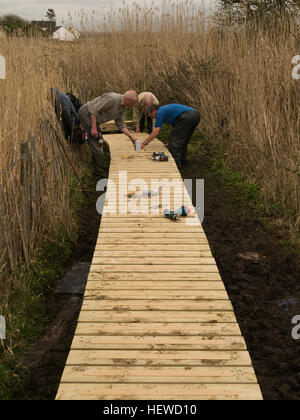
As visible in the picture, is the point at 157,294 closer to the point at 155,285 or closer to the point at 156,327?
the point at 155,285

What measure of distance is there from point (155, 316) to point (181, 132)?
478cm

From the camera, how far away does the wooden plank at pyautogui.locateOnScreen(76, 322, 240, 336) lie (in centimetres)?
270

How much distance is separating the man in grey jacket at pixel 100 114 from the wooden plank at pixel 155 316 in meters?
4.17

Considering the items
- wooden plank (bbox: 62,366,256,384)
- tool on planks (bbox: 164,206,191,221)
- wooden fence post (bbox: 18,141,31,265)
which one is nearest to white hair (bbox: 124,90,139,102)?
tool on planks (bbox: 164,206,191,221)

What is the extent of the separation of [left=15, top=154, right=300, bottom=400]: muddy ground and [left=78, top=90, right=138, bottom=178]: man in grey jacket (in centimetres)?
121

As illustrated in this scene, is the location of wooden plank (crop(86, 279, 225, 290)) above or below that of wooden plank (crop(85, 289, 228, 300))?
above

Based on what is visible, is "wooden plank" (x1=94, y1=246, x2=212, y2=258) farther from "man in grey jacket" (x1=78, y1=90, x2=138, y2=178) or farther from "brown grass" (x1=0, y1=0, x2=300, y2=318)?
"man in grey jacket" (x1=78, y1=90, x2=138, y2=178)

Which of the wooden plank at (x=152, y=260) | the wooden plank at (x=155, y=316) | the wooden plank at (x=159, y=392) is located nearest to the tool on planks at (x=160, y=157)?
the wooden plank at (x=152, y=260)

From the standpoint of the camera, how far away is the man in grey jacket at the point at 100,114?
6496 mm

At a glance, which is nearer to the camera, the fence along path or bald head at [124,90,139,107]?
the fence along path

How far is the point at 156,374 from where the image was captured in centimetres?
234

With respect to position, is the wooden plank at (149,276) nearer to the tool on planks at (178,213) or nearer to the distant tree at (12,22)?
the tool on planks at (178,213)

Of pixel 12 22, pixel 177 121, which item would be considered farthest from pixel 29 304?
pixel 12 22
